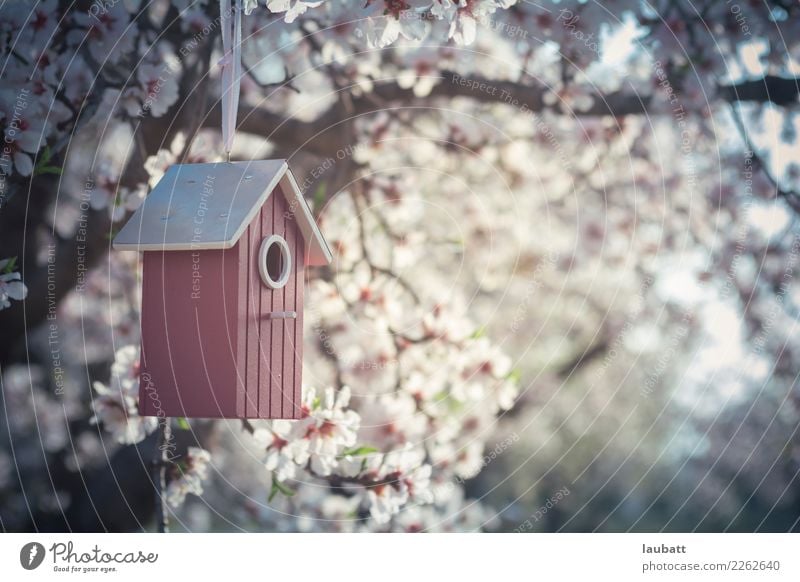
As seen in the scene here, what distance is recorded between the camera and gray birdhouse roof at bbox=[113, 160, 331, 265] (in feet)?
5.91

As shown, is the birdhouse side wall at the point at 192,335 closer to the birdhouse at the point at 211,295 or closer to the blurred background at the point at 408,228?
the birdhouse at the point at 211,295

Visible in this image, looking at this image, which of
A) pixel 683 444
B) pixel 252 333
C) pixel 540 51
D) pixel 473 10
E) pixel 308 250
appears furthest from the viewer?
pixel 683 444

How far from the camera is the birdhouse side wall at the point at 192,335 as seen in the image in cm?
182

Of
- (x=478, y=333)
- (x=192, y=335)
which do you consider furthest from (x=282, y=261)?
(x=478, y=333)

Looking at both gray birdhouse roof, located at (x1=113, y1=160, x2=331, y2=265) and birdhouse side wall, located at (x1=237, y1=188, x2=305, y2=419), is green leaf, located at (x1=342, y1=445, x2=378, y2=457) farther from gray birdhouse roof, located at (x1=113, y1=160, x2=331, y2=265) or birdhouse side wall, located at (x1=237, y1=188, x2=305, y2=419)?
gray birdhouse roof, located at (x1=113, y1=160, x2=331, y2=265)

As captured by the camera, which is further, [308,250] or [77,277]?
[77,277]

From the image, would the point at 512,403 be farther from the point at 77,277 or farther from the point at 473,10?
the point at 77,277

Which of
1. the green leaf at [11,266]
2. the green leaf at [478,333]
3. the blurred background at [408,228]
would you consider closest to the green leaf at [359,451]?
the blurred background at [408,228]

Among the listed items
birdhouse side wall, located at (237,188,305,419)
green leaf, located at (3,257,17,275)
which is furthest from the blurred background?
birdhouse side wall, located at (237,188,305,419)

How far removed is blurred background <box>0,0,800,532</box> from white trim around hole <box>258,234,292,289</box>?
0.61 metres

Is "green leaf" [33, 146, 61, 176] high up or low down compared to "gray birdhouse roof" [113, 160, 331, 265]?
up

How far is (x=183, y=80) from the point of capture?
102 inches

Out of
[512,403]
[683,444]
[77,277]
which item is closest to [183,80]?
[77,277]

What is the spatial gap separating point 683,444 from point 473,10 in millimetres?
1349
